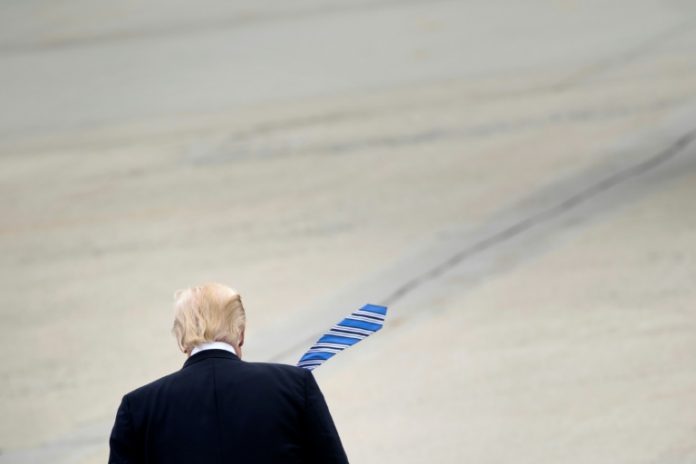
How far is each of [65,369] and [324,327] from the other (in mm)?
451

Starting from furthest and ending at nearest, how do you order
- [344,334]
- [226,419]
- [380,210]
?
1. [380,210]
2. [344,334]
3. [226,419]

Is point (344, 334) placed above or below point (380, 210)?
below

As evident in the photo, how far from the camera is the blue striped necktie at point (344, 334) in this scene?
4.21ft

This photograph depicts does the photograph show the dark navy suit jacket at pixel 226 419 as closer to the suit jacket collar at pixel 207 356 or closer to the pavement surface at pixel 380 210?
the suit jacket collar at pixel 207 356

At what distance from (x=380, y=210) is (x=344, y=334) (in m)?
0.98

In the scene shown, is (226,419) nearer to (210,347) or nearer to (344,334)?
(210,347)

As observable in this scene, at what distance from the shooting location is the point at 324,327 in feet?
6.58

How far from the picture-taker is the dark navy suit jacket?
1.13m

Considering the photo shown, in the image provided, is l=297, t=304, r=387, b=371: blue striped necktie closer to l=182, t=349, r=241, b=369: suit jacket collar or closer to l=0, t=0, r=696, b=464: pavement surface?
l=182, t=349, r=241, b=369: suit jacket collar

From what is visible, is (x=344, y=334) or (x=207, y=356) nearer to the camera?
(x=207, y=356)

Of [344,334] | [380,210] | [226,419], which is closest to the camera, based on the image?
[226,419]

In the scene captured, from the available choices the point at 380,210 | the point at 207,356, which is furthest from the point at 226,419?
the point at 380,210

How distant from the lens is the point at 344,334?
1293mm

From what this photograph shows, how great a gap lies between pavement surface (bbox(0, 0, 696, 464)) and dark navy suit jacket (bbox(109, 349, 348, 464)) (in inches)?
24.8
